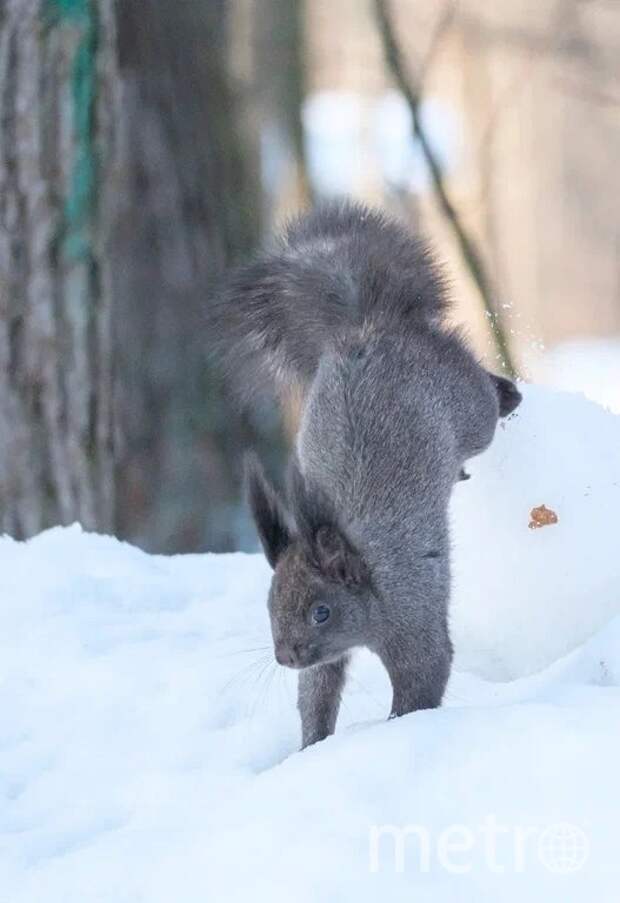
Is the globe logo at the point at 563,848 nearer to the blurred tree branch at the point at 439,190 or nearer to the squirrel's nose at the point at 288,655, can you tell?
the squirrel's nose at the point at 288,655

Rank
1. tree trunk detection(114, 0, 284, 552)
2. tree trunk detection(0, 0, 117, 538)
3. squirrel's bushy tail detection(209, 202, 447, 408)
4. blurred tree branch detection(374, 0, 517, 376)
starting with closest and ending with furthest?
squirrel's bushy tail detection(209, 202, 447, 408)
tree trunk detection(0, 0, 117, 538)
tree trunk detection(114, 0, 284, 552)
blurred tree branch detection(374, 0, 517, 376)

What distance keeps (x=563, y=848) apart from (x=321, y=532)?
1003 millimetres

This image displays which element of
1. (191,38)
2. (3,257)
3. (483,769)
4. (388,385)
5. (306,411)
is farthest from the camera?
(191,38)

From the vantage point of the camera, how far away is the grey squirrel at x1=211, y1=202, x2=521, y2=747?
277 cm

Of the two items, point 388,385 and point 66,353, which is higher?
point 388,385

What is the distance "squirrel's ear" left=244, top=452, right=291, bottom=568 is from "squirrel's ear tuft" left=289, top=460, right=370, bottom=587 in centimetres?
6

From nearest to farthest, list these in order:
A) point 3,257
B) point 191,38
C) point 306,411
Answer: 1. point 306,411
2. point 3,257
3. point 191,38

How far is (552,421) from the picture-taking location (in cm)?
327

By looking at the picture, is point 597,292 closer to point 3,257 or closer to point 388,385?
point 3,257

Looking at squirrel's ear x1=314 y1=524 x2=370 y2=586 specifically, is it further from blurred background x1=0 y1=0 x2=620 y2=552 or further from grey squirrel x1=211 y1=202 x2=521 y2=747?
blurred background x1=0 y1=0 x2=620 y2=552

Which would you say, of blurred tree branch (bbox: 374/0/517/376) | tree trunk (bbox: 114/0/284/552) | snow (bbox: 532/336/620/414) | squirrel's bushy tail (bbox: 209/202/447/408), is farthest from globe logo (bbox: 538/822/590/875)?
snow (bbox: 532/336/620/414)

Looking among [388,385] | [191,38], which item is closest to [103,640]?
[388,385]

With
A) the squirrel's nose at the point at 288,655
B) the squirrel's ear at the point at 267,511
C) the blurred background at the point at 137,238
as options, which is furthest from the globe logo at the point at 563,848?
the blurred background at the point at 137,238

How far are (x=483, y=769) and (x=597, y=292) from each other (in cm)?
520
